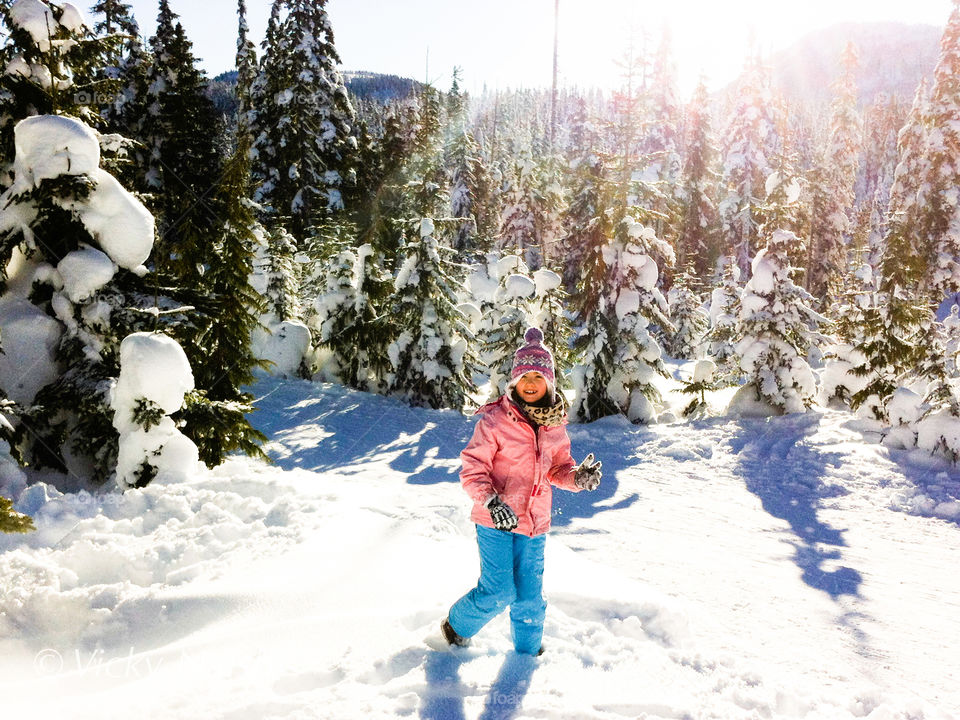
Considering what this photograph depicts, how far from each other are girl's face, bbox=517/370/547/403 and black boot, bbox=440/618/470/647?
4.95ft

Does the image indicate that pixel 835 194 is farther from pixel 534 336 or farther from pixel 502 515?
pixel 502 515

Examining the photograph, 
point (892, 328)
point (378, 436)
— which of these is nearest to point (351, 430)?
point (378, 436)

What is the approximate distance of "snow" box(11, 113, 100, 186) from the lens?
5.87 metres

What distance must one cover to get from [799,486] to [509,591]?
7.79 meters

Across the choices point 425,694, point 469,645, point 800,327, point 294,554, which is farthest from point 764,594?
point 800,327

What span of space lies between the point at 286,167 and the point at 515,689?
96.8 feet

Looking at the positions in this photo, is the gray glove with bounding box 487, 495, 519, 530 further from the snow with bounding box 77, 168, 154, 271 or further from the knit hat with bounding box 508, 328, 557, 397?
the snow with bounding box 77, 168, 154, 271

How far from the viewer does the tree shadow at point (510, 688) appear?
3373mm

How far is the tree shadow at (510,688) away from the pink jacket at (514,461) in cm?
78

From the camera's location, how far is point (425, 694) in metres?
3.47

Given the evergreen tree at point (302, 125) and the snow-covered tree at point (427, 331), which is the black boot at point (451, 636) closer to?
the snow-covered tree at point (427, 331)

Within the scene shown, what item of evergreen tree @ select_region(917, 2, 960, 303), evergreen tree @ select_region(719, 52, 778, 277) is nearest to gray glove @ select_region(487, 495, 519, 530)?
evergreen tree @ select_region(917, 2, 960, 303)

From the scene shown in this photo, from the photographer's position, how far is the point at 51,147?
5.89 meters

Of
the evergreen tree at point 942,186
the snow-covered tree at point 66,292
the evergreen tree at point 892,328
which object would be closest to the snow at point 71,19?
the snow-covered tree at point 66,292
